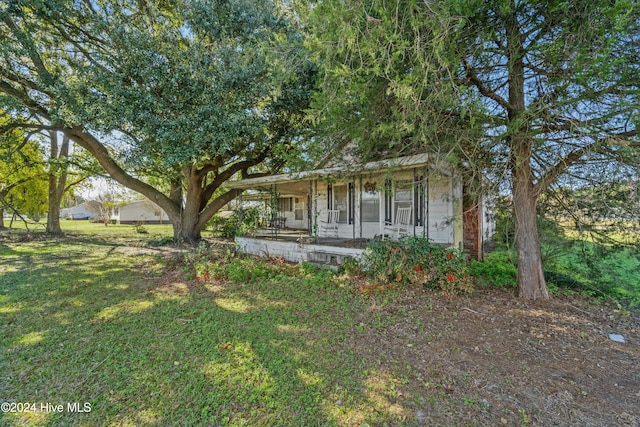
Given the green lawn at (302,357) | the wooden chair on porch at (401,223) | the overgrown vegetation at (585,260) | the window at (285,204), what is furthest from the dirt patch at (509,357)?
the window at (285,204)

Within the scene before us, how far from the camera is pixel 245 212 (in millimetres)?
12469

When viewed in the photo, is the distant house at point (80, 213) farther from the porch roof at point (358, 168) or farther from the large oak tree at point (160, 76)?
the porch roof at point (358, 168)

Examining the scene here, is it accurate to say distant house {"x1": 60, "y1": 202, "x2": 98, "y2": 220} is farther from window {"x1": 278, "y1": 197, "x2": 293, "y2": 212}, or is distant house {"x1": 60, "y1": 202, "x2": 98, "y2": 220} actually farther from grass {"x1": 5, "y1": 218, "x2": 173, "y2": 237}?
window {"x1": 278, "y1": 197, "x2": 293, "y2": 212}

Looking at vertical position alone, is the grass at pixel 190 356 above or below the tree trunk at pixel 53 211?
below

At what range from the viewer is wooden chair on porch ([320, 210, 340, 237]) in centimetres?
1045

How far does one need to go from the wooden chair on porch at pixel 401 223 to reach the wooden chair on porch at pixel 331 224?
209cm

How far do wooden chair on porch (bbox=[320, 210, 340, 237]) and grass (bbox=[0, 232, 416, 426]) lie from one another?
4118 millimetres

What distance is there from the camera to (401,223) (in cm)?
866

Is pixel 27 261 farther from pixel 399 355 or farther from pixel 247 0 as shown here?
pixel 399 355

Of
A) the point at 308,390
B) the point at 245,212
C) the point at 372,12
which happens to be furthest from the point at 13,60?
the point at 308,390

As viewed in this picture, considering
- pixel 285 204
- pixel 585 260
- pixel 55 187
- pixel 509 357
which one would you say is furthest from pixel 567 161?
pixel 55 187

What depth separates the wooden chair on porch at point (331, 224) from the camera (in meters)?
10.4

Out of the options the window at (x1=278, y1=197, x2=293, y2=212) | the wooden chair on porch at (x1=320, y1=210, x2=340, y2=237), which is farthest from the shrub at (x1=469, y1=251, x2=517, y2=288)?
the window at (x1=278, y1=197, x2=293, y2=212)

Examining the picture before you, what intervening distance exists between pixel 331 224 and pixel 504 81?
670 centimetres
